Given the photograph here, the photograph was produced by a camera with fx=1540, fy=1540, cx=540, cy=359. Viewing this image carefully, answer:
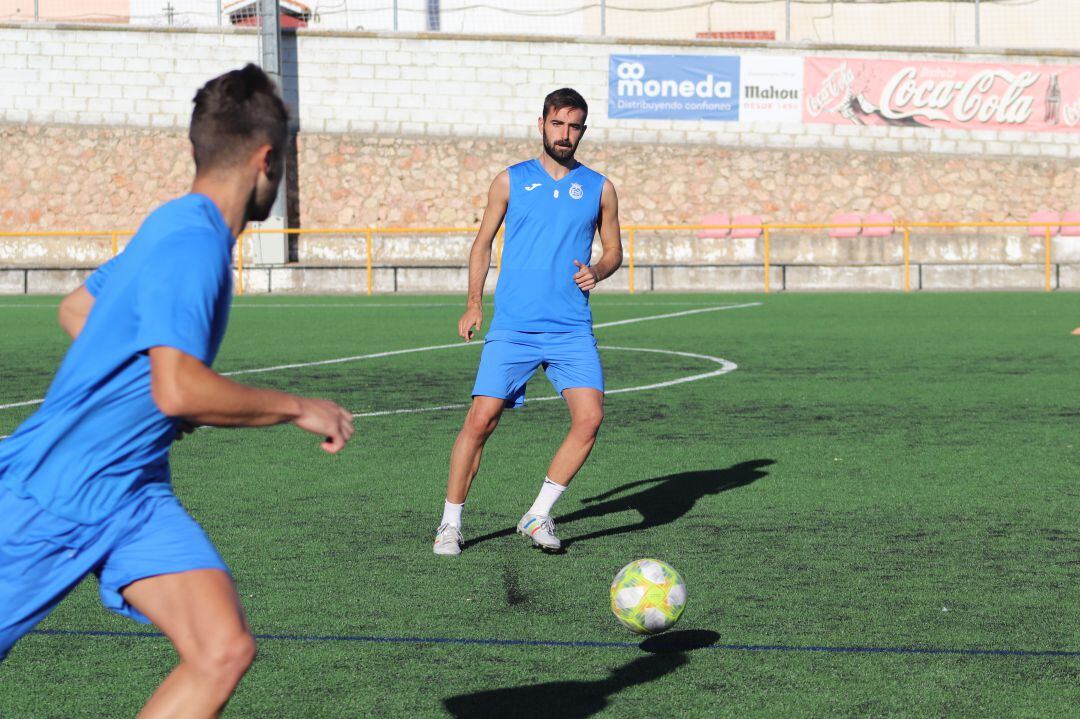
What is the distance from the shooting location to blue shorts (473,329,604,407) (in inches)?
274

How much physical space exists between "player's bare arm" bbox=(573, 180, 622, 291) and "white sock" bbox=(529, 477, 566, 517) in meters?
0.91

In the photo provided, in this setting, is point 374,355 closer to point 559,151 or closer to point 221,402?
point 559,151

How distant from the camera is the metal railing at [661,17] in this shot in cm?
3519

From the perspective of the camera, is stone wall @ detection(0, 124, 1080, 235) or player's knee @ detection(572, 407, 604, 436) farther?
stone wall @ detection(0, 124, 1080, 235)

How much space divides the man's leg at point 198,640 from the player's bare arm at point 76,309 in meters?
0.68

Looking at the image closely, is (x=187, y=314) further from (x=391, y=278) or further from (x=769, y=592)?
(x=391, y=278)

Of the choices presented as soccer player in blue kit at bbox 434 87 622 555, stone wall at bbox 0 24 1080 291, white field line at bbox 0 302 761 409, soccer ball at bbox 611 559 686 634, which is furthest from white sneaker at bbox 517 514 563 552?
stone wall at bbox 0 24 1080 291

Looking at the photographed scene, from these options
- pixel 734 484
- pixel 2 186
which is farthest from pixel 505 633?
pixel 2 186

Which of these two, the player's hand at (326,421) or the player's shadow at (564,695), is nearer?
the player's hand at (326,421)

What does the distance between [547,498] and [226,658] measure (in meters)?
3.87

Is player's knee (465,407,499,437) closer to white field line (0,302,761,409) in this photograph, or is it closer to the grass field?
the grass field

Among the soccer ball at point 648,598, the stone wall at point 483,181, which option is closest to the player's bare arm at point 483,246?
the soccer ball at point 648,598

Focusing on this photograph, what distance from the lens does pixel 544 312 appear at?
699cm

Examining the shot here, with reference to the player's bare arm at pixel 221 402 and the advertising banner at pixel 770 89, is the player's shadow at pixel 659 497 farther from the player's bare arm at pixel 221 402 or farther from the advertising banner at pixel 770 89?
the advertising banner at pixel 770 89
